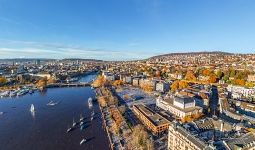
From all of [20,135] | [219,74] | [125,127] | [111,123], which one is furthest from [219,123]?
[219,74]

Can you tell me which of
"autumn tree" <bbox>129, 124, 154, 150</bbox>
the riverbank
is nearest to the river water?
the riverbank

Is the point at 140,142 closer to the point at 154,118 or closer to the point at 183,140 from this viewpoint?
the point at 183,140

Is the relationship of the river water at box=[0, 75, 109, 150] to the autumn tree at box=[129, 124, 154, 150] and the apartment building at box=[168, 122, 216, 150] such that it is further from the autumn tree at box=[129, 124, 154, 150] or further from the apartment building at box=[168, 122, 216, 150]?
the apartment building at box=[168, 122, 216, 150]

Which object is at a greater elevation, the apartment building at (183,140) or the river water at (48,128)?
the apartment building at (183,140)

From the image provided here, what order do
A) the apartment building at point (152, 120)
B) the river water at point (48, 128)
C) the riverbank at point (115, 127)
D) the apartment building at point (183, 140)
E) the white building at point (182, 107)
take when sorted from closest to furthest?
the apartment building at point (183, 140)
the riverbank at point (115, 127)
the river water at point (48, 128)
the apartment building at point (152, 120)
the white building at point (182, 107)

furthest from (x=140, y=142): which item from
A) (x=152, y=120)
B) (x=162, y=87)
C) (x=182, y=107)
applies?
(x=162, y=87)

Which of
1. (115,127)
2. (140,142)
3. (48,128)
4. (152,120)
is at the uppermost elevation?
(152,120)

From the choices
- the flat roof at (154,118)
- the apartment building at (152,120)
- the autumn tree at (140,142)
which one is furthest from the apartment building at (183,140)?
the flat roof at (154,118)

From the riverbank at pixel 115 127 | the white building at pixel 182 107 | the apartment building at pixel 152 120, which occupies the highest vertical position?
the white building at pixel 182 107

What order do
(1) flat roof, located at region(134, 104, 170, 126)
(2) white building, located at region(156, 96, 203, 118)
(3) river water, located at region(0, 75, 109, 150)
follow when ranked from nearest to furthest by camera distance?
(3) river water, located at region(0, 75, 109, 150) → (1) flat roof, located at region(134, 104, 170, 126) → (2) white building, located at region(156, 96, 203, 118)

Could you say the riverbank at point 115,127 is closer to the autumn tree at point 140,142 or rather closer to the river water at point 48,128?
the river water at point 48,128
